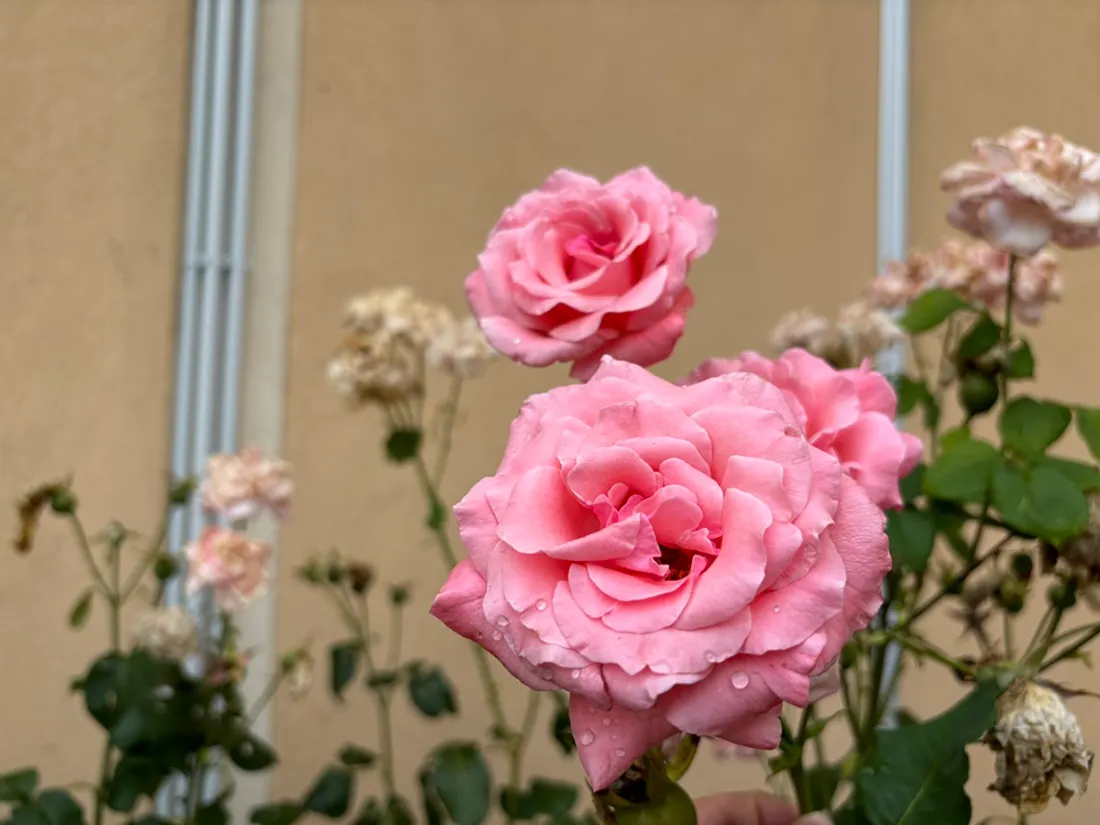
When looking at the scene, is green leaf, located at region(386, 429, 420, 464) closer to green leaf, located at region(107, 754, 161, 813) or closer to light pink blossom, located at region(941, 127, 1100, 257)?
green leaf, located at region(107, 754, 161, 813)

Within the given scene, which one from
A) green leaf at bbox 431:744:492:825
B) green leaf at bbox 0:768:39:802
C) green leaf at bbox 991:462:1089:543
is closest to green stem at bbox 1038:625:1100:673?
green leaf at bbox 991:462:1089:543

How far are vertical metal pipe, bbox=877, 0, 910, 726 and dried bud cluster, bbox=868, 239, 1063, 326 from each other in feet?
1.68

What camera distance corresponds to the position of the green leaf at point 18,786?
566 millimetres

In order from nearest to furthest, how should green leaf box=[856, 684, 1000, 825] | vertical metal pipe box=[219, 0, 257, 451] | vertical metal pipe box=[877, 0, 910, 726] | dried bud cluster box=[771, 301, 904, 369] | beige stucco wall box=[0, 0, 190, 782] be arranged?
green leaf box=[856, 684, 1000, 825]
dried bud cluster box=[771, 301, 904, 369]
beige stucco wall box=[0, 0, 190, 782]
vertical metal pipe box=[219, 0, 257, 451]
vertical metal pipe box=[877, 0, 910, 726]

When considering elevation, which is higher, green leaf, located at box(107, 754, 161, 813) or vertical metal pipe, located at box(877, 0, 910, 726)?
vertical metal pipe, located at box(877, 0, 910, 726)

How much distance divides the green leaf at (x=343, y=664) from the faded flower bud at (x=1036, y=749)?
1.82 ft

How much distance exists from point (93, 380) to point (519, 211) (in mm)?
664

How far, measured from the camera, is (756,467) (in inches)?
7.9

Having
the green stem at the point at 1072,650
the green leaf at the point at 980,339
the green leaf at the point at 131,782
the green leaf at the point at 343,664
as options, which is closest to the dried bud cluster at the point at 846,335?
the green leaf at the point at 980,339

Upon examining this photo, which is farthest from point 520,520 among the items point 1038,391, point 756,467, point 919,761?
point 1038,391

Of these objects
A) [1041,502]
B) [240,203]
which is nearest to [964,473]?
[1041,502]

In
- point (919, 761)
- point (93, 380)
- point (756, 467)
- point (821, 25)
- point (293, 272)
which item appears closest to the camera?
point (756, 467)

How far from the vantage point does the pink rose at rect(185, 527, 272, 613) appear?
1.99ft

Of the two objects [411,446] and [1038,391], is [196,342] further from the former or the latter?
[1038,391]
